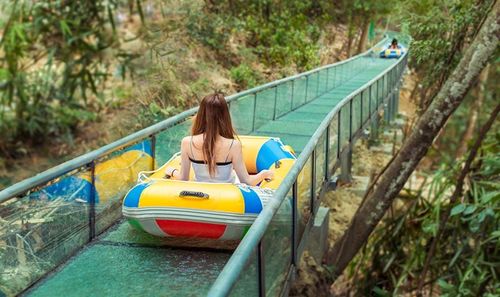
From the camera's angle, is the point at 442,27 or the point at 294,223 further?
the point at 442,27

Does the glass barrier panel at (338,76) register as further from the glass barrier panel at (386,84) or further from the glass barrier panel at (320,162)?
the glass barrier panel at (320,162)

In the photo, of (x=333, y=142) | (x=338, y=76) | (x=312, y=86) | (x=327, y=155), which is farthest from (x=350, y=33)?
(x=327, y=155)

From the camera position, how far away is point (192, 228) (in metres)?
3.96

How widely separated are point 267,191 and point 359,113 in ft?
14.8

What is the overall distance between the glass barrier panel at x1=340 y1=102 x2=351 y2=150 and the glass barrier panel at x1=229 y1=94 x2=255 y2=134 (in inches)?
46.9

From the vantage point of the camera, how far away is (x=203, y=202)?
3.86m

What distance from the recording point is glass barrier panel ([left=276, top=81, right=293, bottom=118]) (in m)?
9.08

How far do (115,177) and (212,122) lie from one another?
1.09m

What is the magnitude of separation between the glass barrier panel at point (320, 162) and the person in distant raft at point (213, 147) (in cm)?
121

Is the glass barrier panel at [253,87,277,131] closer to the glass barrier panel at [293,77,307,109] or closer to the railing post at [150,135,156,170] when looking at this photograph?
the glass barrier panel at [293,77,307,109]

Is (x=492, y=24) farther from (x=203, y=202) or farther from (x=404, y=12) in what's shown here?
(x=203, y=202)

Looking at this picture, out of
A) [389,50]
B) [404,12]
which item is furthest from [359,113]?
[389,50]

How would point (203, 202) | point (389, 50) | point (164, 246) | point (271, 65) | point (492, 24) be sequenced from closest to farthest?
point (203, 202) → point (164, 246) → point (492, 24) → point (271, 65) → point (389, 50)

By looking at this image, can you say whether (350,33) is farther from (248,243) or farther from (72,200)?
(248,243)
